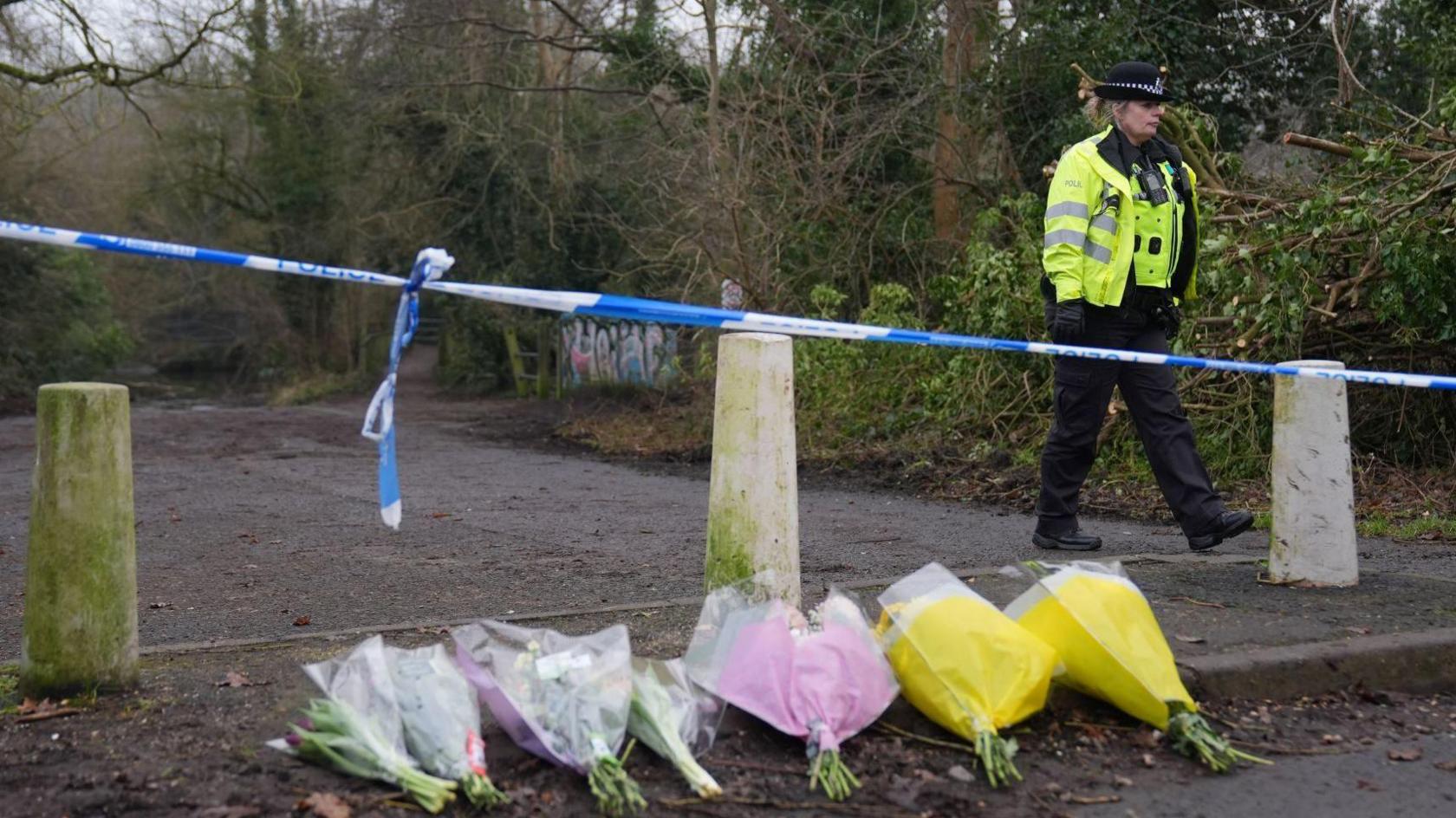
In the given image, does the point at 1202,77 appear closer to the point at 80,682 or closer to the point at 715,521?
the point at 715,521

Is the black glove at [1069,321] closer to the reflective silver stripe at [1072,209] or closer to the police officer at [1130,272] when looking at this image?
the police officer at [1130,272]

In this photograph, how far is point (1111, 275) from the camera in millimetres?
6133

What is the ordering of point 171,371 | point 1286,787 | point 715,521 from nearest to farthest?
point 1286,787 < point 715,521 < point 171,371

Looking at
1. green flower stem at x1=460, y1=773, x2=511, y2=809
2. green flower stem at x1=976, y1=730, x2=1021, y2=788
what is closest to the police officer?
green flower stem at x1=976, y1=730, x2=1021, y2=788

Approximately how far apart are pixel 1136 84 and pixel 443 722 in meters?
4.26

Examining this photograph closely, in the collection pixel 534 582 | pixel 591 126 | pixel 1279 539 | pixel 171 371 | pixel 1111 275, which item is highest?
pixel 591 126

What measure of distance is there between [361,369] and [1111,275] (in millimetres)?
31605

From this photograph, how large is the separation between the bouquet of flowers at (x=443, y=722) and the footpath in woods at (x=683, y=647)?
0.12 meters

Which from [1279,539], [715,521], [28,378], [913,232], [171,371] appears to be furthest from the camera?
[171,371]

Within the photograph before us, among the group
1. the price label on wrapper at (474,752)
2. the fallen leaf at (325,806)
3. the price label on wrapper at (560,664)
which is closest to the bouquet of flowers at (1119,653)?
the price label on wrapper at (560,664)

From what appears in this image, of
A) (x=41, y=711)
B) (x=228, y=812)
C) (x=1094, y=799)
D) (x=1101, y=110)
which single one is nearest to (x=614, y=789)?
(x=228, y=812)

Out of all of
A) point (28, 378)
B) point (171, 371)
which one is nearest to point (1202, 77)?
point (28, 378)

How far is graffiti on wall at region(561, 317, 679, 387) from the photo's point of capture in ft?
81.4

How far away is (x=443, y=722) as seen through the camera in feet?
11.1
